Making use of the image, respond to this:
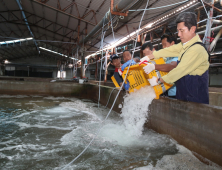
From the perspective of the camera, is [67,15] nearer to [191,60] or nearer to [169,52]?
[169,52]

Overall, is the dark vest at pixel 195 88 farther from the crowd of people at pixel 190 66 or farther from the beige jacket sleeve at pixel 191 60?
the beige jacket sleeve at pixel 191 60

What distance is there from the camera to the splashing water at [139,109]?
8.22 ft

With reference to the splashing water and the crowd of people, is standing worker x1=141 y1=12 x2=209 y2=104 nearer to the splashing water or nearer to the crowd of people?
the crowd of people

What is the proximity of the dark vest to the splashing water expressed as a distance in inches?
24.3

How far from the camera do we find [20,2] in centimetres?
781

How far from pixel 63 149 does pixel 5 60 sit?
24599 millimetres

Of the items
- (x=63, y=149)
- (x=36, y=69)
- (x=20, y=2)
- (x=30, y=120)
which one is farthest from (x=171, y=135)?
(x=36, y=69)

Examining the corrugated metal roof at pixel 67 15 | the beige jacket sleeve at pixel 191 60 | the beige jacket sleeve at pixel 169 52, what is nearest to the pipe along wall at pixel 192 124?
the beige jacket sleeve at pixel 191 60

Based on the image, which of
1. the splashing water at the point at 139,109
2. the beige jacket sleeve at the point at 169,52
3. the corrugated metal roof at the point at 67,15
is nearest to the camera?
the beige jacket sleeve at the point at 169,52

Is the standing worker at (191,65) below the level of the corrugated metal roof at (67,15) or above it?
below

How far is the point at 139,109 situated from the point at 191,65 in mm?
1294

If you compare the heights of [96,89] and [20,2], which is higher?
[20,2]

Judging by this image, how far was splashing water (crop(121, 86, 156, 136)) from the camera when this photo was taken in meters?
2.51

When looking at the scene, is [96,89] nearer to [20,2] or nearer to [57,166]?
[57,166]
